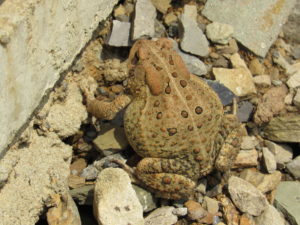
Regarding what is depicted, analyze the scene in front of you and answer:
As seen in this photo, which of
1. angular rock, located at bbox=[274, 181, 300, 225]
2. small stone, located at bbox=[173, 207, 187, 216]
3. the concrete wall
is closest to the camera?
the concrete wall

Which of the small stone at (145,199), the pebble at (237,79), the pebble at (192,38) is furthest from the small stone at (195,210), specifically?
the pebble at (192,38)

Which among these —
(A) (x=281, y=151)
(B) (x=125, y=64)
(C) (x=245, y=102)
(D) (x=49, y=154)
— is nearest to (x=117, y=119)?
(B) (x=125, y=64)

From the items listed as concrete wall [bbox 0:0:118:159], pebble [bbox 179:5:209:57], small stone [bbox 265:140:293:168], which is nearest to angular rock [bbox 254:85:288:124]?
small stone [bbox 265:140:293:168]

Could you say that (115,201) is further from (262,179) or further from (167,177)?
→ (262,179)

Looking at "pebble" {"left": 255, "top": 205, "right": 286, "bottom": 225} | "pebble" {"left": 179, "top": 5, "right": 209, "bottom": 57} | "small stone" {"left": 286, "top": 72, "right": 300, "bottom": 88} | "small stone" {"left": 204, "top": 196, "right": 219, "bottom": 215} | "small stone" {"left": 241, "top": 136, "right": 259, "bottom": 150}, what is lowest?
"pebble" {"left": 255, "top": 205, "right": 286, "bottom": 225}

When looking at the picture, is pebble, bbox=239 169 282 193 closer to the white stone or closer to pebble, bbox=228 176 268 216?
pebble, bbox=228 176 268 216

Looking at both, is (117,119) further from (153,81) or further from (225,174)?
(225,174)
